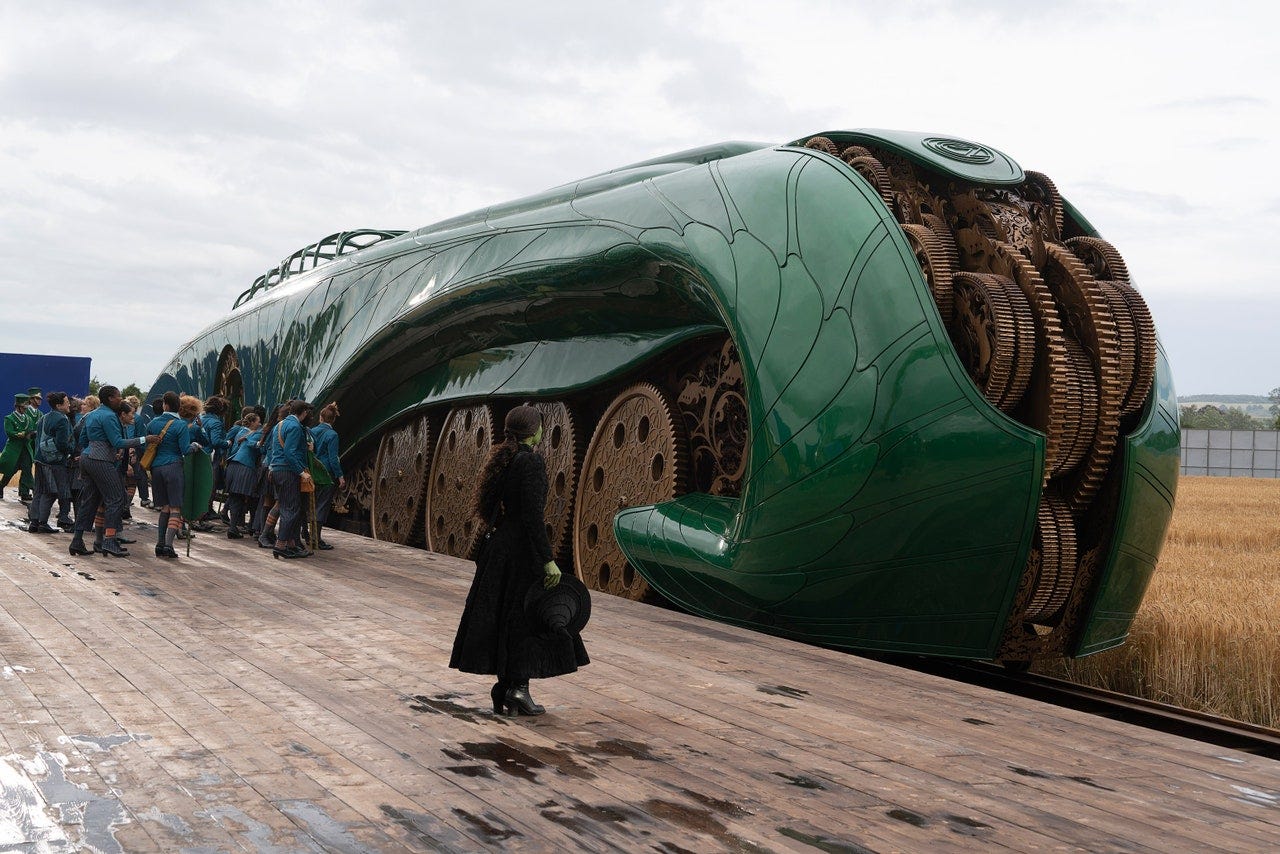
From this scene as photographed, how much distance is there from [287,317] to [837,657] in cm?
1332

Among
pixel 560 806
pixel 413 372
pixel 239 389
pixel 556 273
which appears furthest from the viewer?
pixel 239 389

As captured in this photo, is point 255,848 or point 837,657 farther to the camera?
point 837,657

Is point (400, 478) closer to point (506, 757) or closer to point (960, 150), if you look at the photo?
point (960, 150)

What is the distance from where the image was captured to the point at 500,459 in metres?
5.61

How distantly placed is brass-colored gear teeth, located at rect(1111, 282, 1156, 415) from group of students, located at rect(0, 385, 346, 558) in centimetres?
736

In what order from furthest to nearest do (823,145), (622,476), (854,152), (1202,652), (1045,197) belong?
(622,476)
(823,145)
(854,152)
(1045,197)
(1202,652)

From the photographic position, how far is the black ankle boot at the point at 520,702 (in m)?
5.42

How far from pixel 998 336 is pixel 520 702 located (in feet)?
12.4

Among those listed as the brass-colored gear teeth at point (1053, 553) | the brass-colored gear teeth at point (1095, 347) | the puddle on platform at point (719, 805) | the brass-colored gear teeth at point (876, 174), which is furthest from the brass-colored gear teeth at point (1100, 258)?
the puddle on platform at point (719, 805)

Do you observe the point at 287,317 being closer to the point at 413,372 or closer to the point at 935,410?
the point at 413,372

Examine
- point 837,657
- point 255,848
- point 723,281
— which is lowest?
point 255,848

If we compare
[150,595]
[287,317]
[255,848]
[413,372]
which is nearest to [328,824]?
[255,848]

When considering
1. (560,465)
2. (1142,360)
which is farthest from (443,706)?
(560,465)

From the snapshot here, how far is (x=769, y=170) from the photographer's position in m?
9.08
